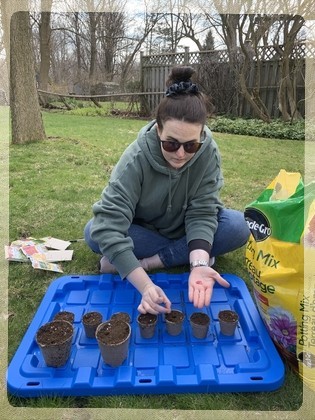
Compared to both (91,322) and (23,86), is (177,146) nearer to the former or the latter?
(91,322)

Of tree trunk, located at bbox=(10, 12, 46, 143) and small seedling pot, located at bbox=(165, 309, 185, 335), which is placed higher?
tree trunk, located at bbox=(10, 12, 46, 143)

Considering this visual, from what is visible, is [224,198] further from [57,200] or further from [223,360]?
[223,360]

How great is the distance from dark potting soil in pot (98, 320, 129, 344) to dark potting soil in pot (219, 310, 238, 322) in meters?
0.36

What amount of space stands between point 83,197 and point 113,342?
6.13 ft

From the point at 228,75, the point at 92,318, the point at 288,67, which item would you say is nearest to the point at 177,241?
the point at 92,318

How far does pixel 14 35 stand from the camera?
4.66 metres

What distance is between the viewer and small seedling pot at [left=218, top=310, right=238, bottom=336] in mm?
1389

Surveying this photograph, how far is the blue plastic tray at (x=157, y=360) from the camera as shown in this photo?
1185 millimetres

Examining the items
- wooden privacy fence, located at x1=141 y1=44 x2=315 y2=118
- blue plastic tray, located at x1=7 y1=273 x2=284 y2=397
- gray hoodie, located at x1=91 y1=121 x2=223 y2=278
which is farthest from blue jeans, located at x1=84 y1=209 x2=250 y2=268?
wooden privacy fence, located at x1=141 y1=44 x2=315 y2=118

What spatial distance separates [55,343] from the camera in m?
1.22

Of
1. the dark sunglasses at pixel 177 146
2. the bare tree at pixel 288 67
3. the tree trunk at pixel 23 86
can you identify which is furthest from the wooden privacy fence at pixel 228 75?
the dark sunglasses at pixel 177 146

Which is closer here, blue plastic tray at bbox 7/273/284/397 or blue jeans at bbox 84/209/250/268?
blue plastic tray at bbox 7/273/284/397

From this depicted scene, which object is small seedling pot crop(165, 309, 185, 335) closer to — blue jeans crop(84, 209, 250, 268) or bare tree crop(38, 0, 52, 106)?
blue jeans crop(84, 209, 250, 268)

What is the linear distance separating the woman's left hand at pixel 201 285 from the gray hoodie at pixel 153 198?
0.70ft
